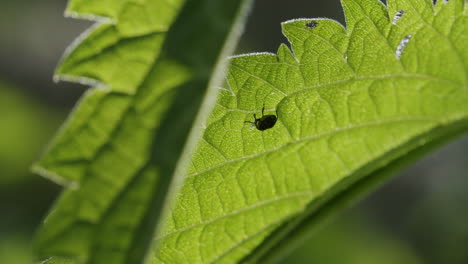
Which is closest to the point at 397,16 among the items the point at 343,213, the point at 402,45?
the point at 402,45

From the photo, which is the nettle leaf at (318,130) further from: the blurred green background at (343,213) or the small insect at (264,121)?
the blurred green background at (343,213)

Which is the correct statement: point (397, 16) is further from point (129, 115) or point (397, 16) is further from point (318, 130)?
point (129, 115)

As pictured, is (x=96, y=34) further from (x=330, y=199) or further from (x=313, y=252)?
(x=313, y=252)

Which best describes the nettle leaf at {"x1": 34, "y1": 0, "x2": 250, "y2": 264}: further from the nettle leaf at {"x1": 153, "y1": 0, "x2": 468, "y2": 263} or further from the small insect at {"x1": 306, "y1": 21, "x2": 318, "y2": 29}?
the small insect at {"x1": 306, "y1": 21, "x2": 318, "y2": 29}

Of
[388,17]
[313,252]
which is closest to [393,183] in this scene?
[313,252]

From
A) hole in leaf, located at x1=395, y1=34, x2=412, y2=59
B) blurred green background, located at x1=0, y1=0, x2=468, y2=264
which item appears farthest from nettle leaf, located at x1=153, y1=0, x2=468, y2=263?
blurred green background, located at x1=0, y1=0, x2=468, y2=264

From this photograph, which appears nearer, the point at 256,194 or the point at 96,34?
the point at 96,34

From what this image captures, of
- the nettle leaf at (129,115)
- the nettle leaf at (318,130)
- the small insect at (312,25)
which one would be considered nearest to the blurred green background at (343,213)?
the nettle leaf at (318,130)
